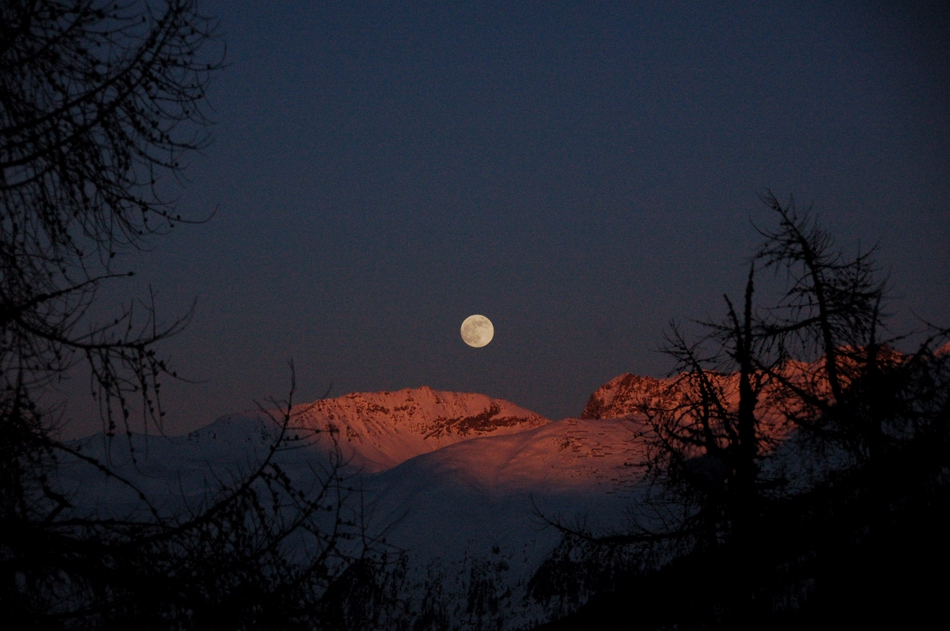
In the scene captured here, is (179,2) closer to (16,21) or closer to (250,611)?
(16,21)

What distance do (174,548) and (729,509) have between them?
6.35 meters

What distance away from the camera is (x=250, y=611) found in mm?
3629

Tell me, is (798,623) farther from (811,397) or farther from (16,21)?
(16,21)

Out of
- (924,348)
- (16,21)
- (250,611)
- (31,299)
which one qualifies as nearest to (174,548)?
(250,611)

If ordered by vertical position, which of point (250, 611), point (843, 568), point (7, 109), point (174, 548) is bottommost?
point (843, 568)

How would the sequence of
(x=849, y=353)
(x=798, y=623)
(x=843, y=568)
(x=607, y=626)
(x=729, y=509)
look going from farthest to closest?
(x=607, y=626) → (x=798, y=623) → (x=849, y=353) → (x=729, y=509) → (x=843, y=568)

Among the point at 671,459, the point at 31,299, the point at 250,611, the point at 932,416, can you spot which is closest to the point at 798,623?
the point at 671,459

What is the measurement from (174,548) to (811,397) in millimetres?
6971

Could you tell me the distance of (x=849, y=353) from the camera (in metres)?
9.00

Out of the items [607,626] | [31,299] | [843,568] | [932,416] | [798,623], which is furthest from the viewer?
[607,626]

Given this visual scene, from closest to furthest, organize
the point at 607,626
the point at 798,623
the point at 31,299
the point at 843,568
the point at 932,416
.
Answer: the point at 31,299, the point at 932,416, the point at 843,568, the point at 798,623, the point at 607,626

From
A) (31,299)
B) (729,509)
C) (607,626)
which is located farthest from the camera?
(607,626)

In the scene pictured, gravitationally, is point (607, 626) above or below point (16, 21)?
below

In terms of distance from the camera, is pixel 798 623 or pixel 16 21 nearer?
pixel 16 21
